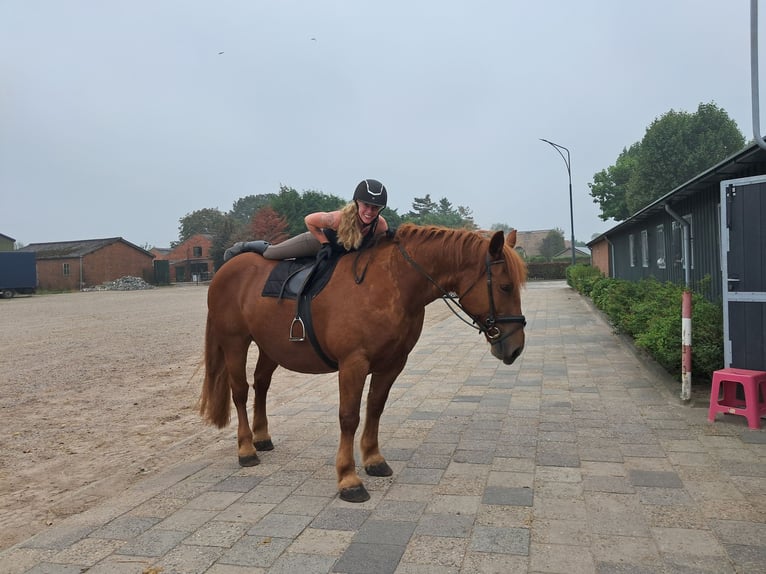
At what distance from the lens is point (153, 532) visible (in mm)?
3094

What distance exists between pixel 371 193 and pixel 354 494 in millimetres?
1973

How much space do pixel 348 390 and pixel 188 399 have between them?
4090mm

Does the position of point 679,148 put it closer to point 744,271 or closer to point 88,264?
point 744,271

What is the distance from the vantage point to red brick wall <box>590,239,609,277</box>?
28220mm

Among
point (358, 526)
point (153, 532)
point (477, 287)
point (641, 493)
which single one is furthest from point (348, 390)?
point (641, 493)

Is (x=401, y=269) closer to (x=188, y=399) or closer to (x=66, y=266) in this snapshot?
(x=188, y=399)

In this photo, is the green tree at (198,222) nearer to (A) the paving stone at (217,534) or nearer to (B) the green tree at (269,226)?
(B) the green tree at (269,226)

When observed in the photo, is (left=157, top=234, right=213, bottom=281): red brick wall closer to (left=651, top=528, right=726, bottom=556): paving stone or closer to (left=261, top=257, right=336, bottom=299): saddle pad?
(left=261, top=257, right=336, bottom=299): saddle pad

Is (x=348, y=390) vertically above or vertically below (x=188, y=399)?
above

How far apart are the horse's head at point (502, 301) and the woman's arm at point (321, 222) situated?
111 centimetres

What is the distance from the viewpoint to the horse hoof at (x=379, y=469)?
3.91 metres

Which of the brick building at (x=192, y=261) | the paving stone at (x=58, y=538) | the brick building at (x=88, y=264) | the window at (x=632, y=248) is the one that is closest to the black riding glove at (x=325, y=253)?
the paving stone at (x=58, y=538)

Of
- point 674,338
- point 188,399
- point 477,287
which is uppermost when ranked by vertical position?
point 477,287

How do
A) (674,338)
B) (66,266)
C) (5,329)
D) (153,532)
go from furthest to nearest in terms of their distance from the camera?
(66,266)
(5,329)
(674,338)
(153,532)
